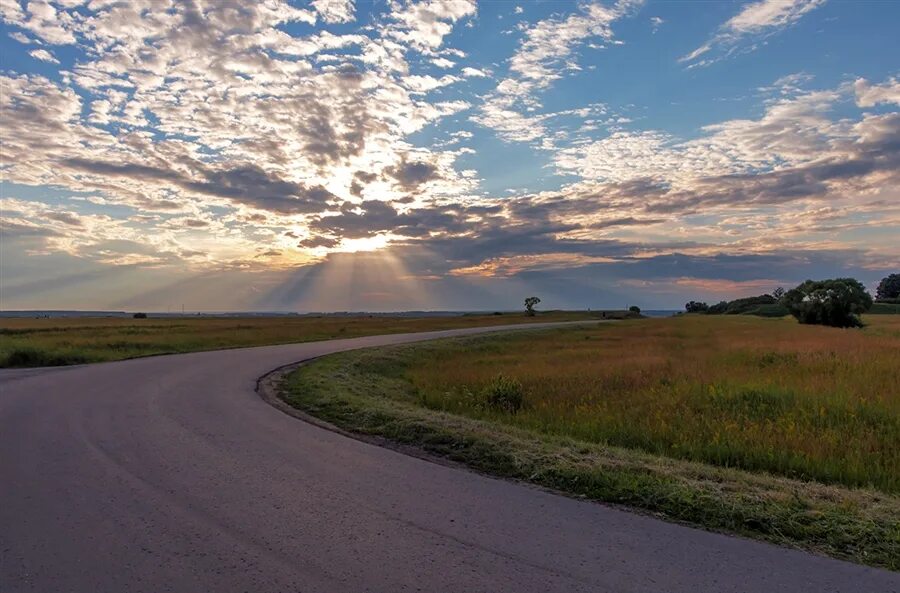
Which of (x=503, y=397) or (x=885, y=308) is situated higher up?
(x=503, y=397)

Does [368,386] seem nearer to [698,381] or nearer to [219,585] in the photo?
[698,381]

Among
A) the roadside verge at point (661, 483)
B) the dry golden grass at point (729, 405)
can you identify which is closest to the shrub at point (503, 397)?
the dry golden grass at point (729, 405)

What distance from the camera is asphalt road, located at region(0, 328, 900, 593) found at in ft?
14.7

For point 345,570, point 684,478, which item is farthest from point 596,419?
point 345,570

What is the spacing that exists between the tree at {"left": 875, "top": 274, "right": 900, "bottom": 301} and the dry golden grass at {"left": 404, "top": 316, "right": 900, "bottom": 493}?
6606 inches

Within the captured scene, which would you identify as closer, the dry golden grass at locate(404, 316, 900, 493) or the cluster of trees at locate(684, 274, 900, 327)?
the dry golden grass at locate(404, 316, 900, 493)

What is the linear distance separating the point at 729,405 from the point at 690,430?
3.06m

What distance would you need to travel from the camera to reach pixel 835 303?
65625 mm

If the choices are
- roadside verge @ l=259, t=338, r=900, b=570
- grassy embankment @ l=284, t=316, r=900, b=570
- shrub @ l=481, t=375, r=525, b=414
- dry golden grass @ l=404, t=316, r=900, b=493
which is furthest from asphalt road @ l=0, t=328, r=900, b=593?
shrub @ l=481, t=375, r=525, b=414

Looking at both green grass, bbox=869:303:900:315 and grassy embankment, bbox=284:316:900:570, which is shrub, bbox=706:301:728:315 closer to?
green grass, bbox=869:303:900:315

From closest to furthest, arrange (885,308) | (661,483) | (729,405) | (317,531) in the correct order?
(317,531), (661,483), (729,405), (885,308)

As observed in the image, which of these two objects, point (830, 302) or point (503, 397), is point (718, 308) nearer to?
point (830, 302)

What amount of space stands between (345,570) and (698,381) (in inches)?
569

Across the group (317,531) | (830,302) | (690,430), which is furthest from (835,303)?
(317,531)
